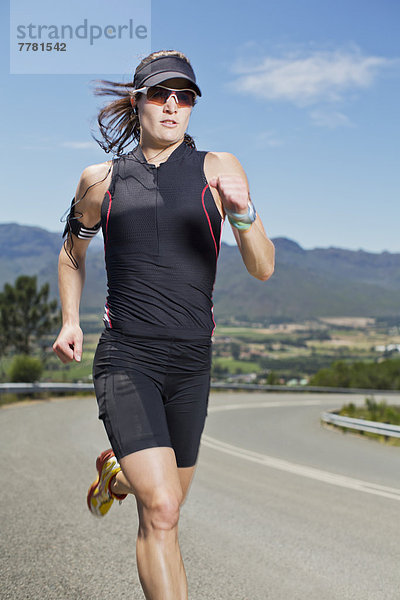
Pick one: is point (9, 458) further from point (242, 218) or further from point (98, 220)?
point (242, 218)

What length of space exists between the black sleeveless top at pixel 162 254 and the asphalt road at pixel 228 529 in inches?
80.7

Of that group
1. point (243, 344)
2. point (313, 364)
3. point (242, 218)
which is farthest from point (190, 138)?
point (243, 344)

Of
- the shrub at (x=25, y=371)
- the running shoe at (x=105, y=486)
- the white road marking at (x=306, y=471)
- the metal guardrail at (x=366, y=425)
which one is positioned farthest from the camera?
the shrub at (x=25, y=371)

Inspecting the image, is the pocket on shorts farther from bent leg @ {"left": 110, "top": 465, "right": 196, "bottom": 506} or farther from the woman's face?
the woman's face

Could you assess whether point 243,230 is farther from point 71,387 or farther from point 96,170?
point 71,387

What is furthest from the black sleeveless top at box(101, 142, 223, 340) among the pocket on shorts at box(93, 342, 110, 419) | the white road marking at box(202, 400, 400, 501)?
the white road marking at box(202, 400, 400, 501)

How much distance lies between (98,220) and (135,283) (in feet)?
1.72

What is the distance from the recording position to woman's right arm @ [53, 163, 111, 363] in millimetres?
3367

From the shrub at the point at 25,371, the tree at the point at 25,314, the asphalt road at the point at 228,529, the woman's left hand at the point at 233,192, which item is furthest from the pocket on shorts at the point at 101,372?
the tree at the point at 25,314

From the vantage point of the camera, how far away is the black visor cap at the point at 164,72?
3.38m

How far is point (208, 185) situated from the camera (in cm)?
326

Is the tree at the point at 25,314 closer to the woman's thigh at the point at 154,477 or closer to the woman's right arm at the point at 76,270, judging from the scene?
the woman's right arm at the point at 76,270

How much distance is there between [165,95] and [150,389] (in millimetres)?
1373

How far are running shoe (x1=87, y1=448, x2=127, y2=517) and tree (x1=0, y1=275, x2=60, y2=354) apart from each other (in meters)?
46.1
